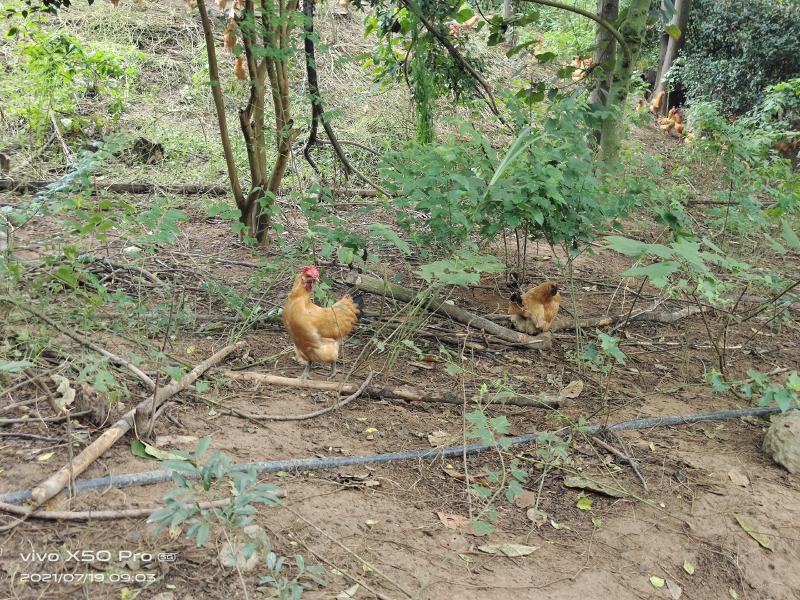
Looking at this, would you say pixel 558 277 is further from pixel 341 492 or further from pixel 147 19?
pixel 147 19

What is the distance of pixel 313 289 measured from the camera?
4070 mm

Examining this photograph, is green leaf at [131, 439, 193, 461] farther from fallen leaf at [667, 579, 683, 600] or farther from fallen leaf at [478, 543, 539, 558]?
fallen leaf at [667, 579, 683, 600]

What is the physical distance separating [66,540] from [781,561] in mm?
2801

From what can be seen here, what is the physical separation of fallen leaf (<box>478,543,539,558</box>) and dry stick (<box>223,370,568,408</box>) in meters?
1.06

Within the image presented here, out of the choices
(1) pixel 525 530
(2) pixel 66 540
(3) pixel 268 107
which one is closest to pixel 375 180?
(3) pixel 268 107

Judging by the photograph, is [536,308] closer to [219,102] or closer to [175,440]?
[175,440]

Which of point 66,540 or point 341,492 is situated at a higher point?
point 66,540

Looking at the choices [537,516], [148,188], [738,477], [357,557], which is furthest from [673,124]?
[357,557]

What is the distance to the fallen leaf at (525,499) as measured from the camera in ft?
10.5

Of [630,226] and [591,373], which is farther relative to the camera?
[630,226]

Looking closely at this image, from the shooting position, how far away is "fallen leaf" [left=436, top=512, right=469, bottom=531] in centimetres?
295

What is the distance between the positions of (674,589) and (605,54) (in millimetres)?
4894

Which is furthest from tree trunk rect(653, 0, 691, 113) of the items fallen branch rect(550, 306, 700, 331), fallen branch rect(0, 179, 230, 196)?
fallen branch rect(0, 179, 230, 196)

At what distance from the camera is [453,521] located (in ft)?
9.78
